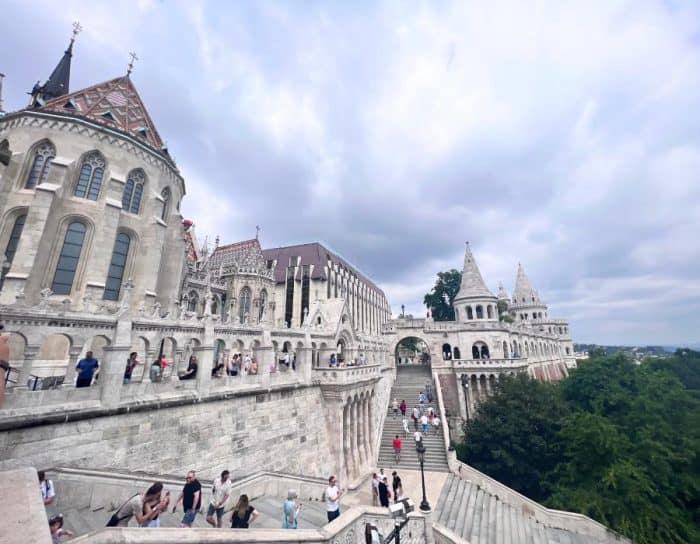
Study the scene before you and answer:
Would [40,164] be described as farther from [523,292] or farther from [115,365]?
[523,292]

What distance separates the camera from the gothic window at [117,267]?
53.8 ft

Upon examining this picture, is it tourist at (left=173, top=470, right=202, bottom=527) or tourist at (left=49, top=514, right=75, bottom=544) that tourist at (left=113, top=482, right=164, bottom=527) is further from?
tourist at (left=173, top=470, right=202, bottom=527)

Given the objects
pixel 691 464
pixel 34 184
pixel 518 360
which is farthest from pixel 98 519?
pixel 518 360

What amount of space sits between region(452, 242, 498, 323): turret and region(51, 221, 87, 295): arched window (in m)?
35.8

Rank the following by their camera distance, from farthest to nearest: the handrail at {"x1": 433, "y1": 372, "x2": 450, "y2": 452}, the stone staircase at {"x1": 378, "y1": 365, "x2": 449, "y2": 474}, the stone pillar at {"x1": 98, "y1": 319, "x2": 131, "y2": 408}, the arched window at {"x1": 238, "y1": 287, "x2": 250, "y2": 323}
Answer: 1. the arched window at {"x1": 238, "y1": 287, "x2": 250, "y2": 323}
2. the handrail at {"x1": 433, "y1": 372, "x2": 450, "y2": 452}
3. the stone staircase at {"x1": 378, "y1": 365, "x2": 449, "y2": 474}
4. the stone pillar at {"x1": 98, "y1": 319, "x2": 131, "y2": 408}

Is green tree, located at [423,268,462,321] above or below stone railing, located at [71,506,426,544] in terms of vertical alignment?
above

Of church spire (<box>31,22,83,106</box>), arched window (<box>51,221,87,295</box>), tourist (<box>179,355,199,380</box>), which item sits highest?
church spire (<box>31,22,83,106</box>)

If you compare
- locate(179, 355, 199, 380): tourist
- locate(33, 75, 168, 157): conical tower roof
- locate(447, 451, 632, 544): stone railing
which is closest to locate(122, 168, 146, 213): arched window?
locate(33, 75, 168, 157): conical tower roof

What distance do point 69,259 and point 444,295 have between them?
4936cm

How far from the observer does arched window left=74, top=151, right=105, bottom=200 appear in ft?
52.6

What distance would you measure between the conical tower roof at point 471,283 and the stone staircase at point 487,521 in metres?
23.7

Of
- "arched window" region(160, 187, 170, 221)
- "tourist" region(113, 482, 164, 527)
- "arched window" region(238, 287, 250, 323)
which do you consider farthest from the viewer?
"arched window" region(238, 287, 250, 323)

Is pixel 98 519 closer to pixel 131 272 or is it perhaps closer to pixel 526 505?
pixel 131 272

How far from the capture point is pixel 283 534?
6090mm
